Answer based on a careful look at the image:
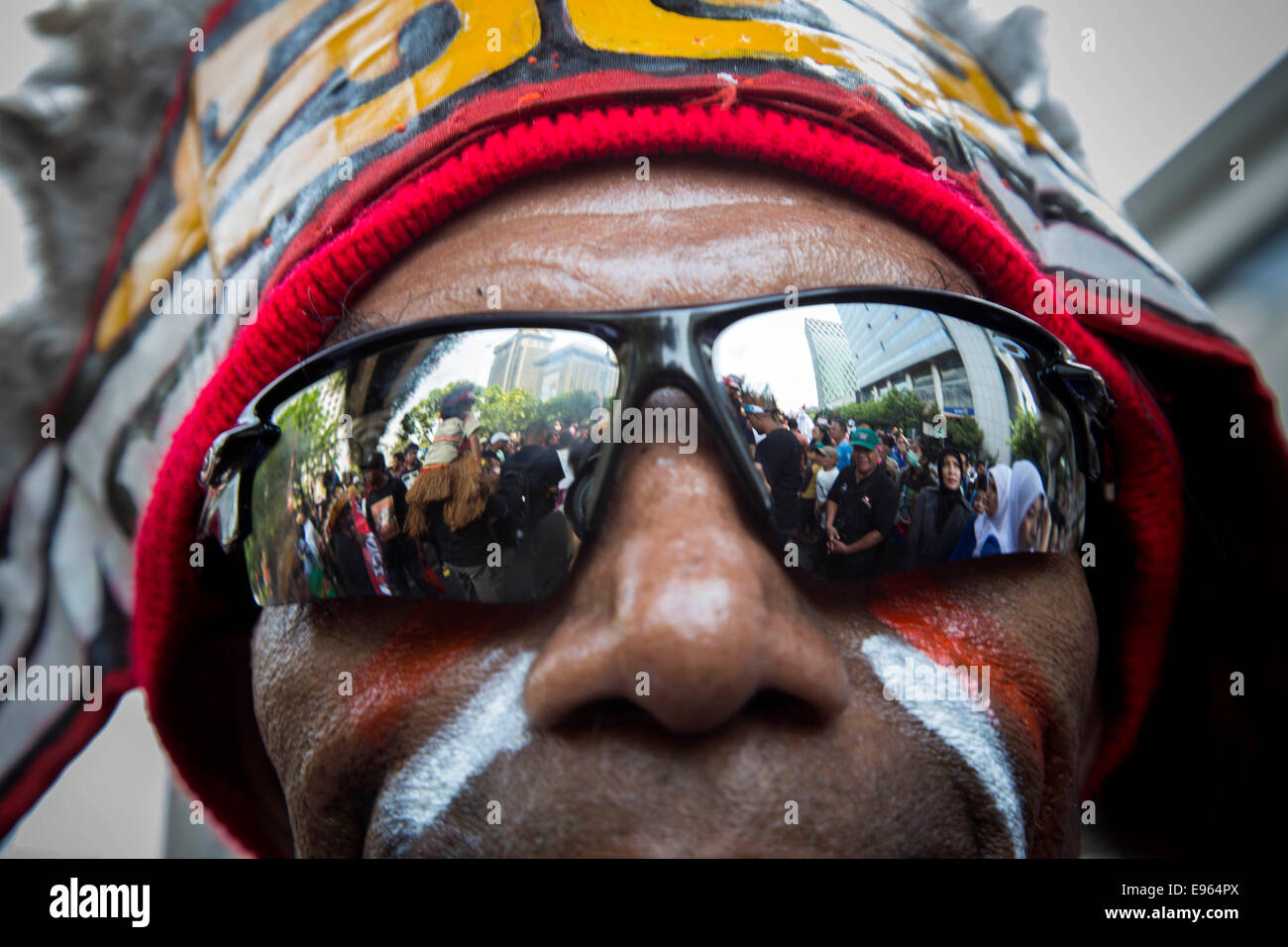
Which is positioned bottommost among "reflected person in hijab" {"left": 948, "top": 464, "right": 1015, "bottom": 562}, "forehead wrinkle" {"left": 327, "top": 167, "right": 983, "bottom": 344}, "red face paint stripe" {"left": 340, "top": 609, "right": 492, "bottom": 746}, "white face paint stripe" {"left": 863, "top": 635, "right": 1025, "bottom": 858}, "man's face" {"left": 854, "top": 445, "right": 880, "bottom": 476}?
"white face paint stripe" {"left": 863, "top": 635, "right": 1025, "bottom": 858}

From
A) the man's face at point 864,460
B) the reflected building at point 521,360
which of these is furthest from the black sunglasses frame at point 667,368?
the man's face at point 864,460

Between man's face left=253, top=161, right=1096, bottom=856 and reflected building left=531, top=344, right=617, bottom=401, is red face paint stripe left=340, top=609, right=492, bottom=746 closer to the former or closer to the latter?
man's face left=253, top=161, right=1096, bottom=856

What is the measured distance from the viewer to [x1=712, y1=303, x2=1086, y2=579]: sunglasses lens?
0.91m

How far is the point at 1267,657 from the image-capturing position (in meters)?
1.39

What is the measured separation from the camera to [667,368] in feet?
2.98

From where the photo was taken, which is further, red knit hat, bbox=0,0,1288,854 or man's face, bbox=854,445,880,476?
red knit hat, bbox=0,0,1288,854

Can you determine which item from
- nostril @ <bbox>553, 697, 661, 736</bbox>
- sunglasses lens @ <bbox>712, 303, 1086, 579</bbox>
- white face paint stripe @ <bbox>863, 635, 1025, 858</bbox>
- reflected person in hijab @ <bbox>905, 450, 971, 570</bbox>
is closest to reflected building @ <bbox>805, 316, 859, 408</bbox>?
sunglasses lens @ <bbox>712, 303, 1086, 579</bbox>

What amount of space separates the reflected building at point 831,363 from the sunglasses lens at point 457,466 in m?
0.24

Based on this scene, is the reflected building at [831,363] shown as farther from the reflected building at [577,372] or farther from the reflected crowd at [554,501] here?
the reflected building at [577,372]

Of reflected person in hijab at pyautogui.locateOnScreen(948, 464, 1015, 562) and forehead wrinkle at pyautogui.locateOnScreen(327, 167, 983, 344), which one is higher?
forehead wrinkle at pyautogui.locateOnScreen(327, 167, 983, 344)

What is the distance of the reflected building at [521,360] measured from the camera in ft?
3.04

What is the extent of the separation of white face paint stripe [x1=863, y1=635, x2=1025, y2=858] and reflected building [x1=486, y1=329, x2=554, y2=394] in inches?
19.9

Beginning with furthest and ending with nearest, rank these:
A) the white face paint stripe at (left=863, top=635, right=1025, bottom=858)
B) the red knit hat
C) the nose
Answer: the red knit hat
the white face paint stripe at (left=863, top=635, right=1025, bottom=858)
the nose
